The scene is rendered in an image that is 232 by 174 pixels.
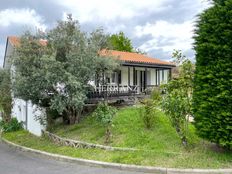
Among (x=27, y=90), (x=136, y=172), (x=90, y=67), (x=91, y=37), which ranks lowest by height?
(x=136, y=172)

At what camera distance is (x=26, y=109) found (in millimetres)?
22484

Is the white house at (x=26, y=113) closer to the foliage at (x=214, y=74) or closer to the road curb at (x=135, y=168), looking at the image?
the road curb at (x=135, y=168)

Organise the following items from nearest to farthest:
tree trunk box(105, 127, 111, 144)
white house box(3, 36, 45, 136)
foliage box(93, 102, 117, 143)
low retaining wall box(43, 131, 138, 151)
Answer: low retaining wall box(43, 131, 138, 151) → tree trunk box(105, 127, 111, 144) → foliage box(93, 102, 117, 143) → white house box(3, 36, 45, 136)

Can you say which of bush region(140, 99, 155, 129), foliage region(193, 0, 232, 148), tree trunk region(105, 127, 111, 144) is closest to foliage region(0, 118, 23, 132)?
tree trunk region(105, 127, 111, 144)

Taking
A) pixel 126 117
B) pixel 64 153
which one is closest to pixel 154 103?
pixel 126 117

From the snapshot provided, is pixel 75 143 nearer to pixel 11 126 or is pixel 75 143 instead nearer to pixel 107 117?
pixel 107 117

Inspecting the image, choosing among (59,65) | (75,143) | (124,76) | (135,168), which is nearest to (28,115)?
(124,76)

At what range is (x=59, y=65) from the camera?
12578 mm

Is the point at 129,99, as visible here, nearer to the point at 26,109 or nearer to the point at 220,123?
the point at 26,109

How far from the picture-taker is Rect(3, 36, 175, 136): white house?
18281 millimetres

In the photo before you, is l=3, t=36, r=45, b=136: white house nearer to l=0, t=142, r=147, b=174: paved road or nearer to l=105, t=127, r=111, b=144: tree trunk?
l=0, t=142, r=147, b=174: paved road

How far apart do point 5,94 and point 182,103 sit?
13.1 m

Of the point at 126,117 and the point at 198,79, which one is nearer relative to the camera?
the point at 198,79

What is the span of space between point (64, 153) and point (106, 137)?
1669 mm
